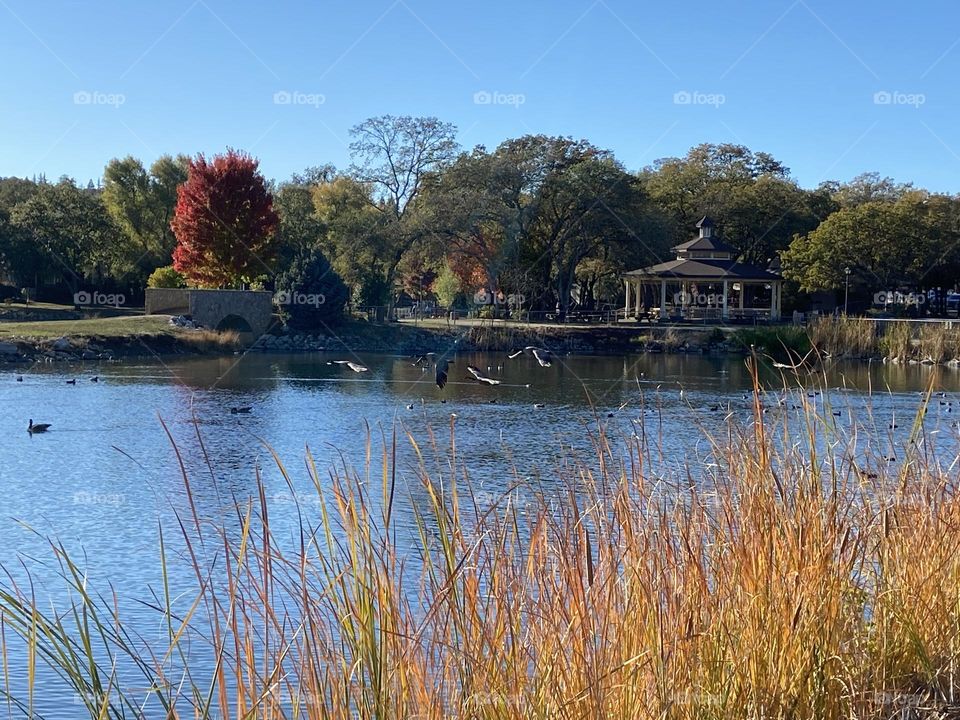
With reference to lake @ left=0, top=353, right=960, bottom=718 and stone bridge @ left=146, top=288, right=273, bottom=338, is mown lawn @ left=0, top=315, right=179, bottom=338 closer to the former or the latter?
stone bridge @ left=146, top=288, right=273, bottom=338

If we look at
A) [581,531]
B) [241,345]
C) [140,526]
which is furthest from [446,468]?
[241,345]

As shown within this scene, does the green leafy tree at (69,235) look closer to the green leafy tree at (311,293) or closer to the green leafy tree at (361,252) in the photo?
the green leafy tree at (361,252)

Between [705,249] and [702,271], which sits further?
[705,249]

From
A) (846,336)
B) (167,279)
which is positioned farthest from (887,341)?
(167,279)

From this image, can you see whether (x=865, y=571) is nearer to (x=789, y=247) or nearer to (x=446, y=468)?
(x=446, y=468)

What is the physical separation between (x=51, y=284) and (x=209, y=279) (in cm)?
967

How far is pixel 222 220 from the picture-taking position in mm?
42531

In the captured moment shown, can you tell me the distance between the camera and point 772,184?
53.8 meters

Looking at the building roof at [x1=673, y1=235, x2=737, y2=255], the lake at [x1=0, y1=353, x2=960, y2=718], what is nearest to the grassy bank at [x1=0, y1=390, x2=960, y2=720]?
the lake at [x1=0, y1=353, x2=960, y2=718]

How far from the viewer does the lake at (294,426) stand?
9.41 m

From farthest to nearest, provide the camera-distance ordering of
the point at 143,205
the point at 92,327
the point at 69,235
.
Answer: the point at 143,205, the point at 69,235, the point at 92,327

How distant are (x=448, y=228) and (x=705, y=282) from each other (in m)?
11.7

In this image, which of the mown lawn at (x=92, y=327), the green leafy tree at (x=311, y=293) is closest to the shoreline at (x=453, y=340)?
the mown lawn at (x=92, y=327)

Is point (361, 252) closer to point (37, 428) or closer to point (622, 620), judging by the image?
point (37, 428)
